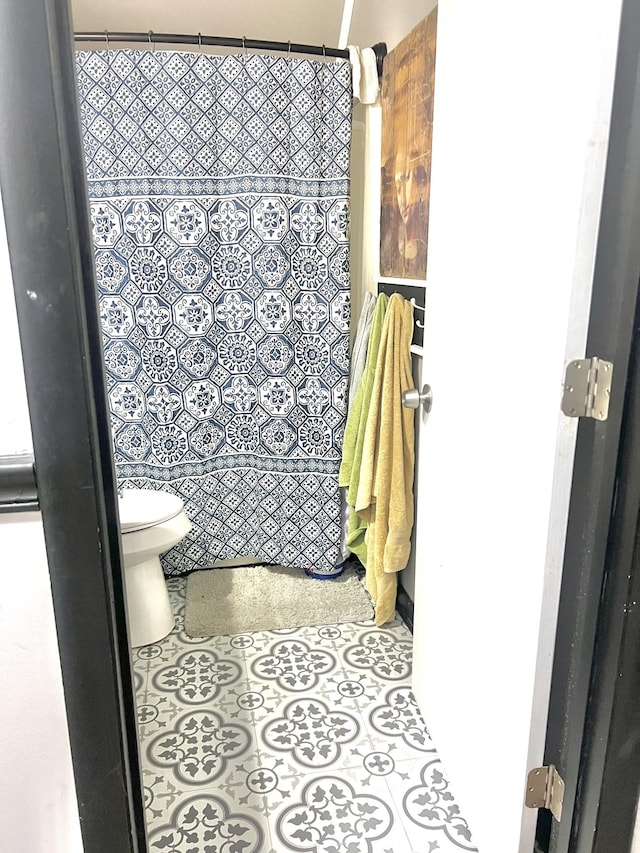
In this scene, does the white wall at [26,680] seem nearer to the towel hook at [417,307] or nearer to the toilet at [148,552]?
the toilet at [148,552]

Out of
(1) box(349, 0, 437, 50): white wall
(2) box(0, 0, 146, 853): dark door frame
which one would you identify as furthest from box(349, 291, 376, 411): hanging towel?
(2) box(0, 0, 146, 853): dark door frame

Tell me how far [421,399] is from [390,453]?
1.25 ft

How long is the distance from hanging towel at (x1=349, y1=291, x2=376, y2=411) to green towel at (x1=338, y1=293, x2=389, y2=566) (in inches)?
2.1

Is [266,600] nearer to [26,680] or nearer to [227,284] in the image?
[227,284]

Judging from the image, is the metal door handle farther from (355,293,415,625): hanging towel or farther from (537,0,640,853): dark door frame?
(537,0,640,853): dark door frame

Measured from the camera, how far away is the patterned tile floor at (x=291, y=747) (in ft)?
4.75

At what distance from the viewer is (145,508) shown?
2146mm

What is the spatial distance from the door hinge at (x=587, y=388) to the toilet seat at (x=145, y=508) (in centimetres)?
147

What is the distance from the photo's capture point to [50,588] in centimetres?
83

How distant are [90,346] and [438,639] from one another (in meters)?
1.21

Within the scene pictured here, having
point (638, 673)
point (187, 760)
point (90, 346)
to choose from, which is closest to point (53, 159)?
point (90, 346)

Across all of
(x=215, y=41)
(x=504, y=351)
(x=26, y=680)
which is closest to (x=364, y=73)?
(x=215, y=41)

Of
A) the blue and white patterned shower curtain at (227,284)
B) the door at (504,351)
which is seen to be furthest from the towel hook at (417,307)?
the blue and white patterned shower curtain at (227,284)

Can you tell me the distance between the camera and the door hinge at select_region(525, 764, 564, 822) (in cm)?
115
